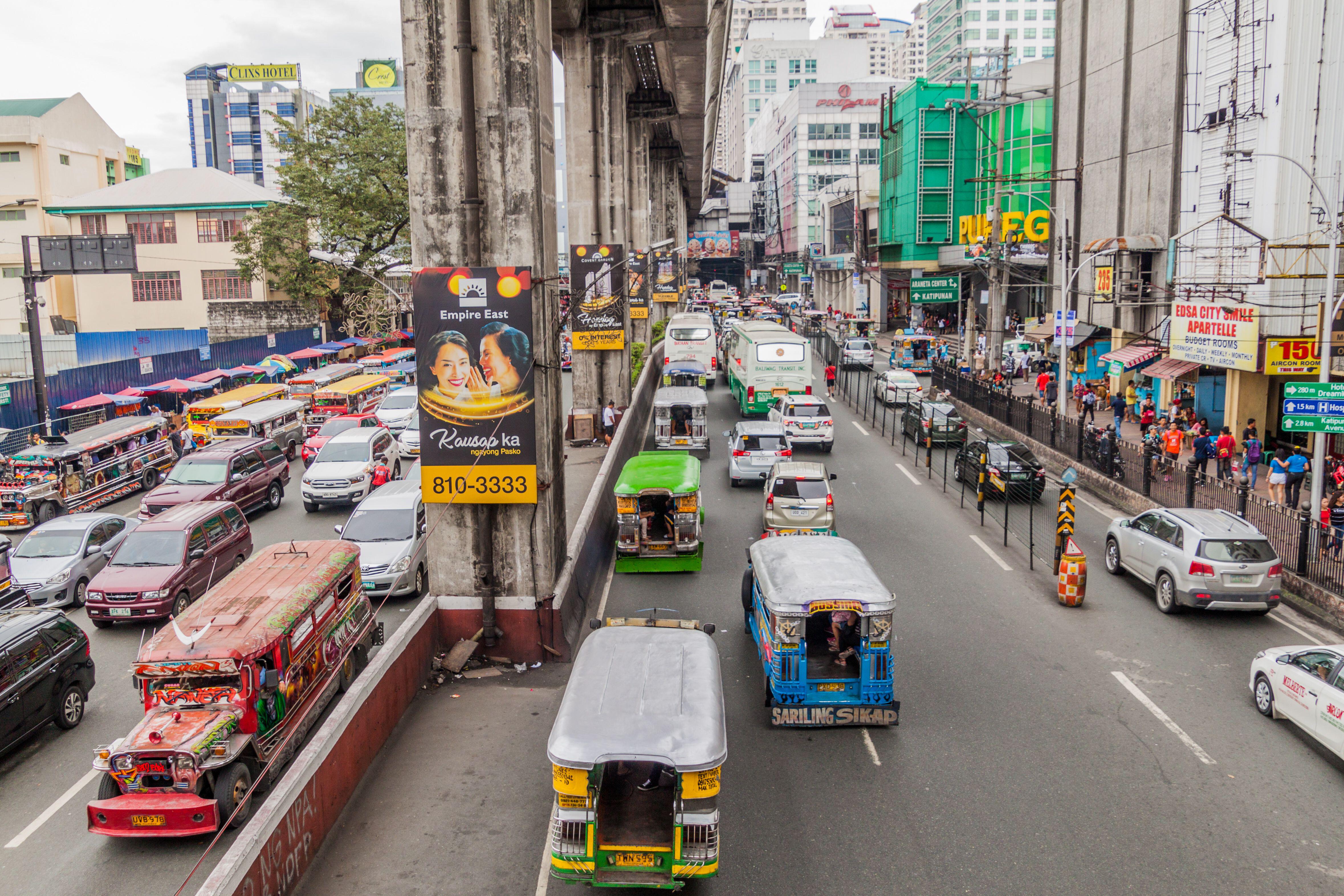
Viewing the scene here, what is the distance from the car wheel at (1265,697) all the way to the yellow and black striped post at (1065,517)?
5.22m

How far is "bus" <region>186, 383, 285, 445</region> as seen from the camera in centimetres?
3484

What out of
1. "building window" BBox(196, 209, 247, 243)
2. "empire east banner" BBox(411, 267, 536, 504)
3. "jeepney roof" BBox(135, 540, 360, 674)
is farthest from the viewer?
"building window" BBox(196, 209, 247, 243)

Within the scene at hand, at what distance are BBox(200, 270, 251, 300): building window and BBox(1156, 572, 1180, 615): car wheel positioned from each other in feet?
198

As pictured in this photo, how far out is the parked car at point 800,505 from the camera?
20.7 metres

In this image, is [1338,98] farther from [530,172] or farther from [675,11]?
[530,172]

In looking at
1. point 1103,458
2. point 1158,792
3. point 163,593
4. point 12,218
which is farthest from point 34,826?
point 12,218

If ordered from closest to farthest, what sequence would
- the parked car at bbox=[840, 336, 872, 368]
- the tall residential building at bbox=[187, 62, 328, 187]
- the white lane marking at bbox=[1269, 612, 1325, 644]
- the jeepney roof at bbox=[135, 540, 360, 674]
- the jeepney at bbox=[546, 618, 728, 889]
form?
the jeepney at bbox=[546, 618, 728, 889] < the jeepney roof at bbox=[135, 540, 360, 674] < the white lane marking at bbox=[1269, 612, 1325, 644] < the parked car at bbox=[840, 336, 872, 368] < the tall residential building at bbox=[187, 62, 328, 187]

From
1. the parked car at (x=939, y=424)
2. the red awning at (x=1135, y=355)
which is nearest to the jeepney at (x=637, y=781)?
the parked car at (x=939, y=424)

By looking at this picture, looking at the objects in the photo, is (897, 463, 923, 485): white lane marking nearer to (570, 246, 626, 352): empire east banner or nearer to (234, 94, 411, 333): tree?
(570, 246, 626, 352): empire east banner

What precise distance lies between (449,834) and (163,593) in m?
10.2

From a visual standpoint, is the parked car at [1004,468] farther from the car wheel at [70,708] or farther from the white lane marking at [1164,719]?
the car wheel at [70,708]

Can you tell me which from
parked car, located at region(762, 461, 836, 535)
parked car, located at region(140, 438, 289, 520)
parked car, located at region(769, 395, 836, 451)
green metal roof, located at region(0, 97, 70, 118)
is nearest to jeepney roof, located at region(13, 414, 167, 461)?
parked car, located at region(140, 438, 289, 520)

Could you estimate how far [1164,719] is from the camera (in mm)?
13344

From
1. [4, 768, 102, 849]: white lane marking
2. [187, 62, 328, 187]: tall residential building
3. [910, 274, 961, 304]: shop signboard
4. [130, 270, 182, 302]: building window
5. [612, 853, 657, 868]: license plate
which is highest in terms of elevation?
[187, 62, 328, 187]: tall residential building
